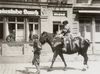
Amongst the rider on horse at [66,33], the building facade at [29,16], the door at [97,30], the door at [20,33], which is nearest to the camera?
the rider on horse at [66,33]

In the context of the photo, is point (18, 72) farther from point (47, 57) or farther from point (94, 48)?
point (94, 48)

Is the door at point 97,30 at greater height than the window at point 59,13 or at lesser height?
lesser

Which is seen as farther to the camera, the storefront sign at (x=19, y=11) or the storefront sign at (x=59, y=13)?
the storefront sign at (x=59, y=13)

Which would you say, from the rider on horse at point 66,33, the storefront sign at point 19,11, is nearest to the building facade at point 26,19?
the storefront sign at point 19,11

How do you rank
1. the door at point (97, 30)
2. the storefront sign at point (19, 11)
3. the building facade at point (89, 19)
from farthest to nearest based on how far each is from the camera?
the door at point (97, 30) < the building facade at point (89, 19) < the storefront sign at point (19, 11)

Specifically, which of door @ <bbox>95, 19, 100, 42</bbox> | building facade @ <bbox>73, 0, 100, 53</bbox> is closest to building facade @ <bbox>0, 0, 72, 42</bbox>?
building facade @ <bbox>73, 0, 100, 53</bbox>

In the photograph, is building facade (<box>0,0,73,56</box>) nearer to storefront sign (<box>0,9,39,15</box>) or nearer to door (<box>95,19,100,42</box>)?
storefront sign (<box>0,9,39,15</box>)

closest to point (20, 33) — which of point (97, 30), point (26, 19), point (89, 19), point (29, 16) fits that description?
point (26, 19)

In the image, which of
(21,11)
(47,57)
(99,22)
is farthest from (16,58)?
(99,22)

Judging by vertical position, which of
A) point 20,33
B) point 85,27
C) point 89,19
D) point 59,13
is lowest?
point 20,33

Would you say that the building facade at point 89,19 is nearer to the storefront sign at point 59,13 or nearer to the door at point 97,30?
the door at point 97,30

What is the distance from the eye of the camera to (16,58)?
66.2ft

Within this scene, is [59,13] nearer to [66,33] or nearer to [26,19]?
[26,19]

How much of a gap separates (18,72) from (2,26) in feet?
25.1
